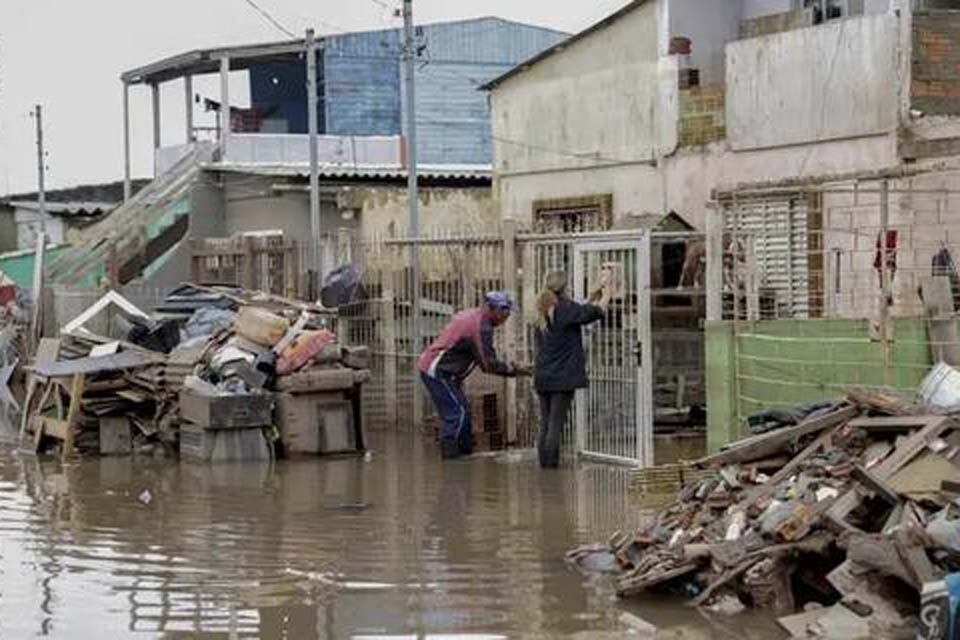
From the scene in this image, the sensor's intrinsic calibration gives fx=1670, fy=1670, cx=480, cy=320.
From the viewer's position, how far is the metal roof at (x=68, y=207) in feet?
175

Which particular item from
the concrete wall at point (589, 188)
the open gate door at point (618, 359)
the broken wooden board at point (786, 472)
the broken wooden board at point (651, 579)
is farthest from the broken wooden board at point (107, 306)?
the broken wooden board at point (651, 579)

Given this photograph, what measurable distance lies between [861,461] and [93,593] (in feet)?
15.7

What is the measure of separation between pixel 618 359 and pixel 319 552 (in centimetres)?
510

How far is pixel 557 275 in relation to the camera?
15.6 metres

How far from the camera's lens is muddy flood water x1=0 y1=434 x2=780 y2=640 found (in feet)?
30.9

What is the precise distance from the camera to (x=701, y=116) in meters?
22.6

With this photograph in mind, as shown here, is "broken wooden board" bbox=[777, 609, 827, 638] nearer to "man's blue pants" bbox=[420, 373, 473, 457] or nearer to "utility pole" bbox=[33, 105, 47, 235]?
"man's blue pants" bbox=[420, 373, 473, 457]

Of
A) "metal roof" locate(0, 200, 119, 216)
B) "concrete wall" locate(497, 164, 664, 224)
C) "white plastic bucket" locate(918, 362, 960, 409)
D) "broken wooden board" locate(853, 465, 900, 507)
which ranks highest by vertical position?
"metal roof" locate(0, 200, 119, 216)

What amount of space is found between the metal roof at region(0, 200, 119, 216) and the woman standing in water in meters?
38.3

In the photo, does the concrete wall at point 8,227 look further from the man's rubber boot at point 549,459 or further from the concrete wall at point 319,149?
the man's rubber boot at point 549,459

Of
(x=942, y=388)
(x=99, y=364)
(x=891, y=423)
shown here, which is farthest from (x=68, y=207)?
(x=891, y=423)

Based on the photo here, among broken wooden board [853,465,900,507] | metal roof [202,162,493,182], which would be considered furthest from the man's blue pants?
metal roof [202,162,493,182]

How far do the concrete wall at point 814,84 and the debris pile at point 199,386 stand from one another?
Answer: 242 inches

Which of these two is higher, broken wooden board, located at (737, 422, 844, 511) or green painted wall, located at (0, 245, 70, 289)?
green painted wall, located at (0, 245, 70, 289)
